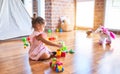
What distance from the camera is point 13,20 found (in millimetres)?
3609

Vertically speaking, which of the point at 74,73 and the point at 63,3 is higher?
the point at 63,3

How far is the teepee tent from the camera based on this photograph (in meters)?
3.39

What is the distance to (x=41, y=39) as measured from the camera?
6.97 feet

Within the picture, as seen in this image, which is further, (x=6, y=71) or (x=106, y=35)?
(x=106, y=35)

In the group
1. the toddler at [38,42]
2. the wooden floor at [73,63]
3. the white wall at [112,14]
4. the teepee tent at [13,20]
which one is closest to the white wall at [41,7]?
the teepee tent at [13,20]

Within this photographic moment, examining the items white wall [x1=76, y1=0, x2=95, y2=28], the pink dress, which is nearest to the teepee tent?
the pink dress

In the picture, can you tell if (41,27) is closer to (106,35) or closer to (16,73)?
(16,73)

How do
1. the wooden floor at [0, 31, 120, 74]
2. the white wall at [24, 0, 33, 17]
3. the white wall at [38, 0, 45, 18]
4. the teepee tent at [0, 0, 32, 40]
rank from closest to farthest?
the wooden floor at [0, 31, 120, 74], the teepee tent at [0, 0, 32, 40], the white wall at [24, 0, 33, 17], the white wall at [38, 0, 45, 18]

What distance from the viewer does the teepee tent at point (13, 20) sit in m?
3.39

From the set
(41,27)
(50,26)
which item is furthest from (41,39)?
(50,26)

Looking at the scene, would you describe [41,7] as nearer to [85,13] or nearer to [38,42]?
[85,13]

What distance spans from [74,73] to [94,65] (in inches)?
13.9

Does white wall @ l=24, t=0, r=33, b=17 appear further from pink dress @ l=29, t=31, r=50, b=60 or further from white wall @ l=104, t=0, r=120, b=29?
pink dress @ l=29, t=31, r=50, b=60

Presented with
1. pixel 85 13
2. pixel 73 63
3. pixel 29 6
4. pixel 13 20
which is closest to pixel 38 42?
pixel 73 63
